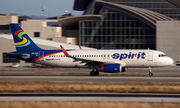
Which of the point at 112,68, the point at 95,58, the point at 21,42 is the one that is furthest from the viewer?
the point at 21,42

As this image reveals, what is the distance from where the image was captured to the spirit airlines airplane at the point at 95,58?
3397cm

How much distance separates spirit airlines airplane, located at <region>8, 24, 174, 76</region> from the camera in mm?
33969

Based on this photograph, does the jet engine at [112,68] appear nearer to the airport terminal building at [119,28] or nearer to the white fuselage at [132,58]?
the white fuselage at [132,58]

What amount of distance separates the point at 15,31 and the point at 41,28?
173ft

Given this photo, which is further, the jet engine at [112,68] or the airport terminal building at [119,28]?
the airport terminal building at [119,28]

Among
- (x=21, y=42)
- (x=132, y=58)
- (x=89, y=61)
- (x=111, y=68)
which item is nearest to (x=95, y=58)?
(x=89, y=61)

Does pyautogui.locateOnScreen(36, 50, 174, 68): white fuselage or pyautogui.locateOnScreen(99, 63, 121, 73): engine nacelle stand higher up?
pyautogui.locateOnScreen(36, 50, 174, 68): white fuselage

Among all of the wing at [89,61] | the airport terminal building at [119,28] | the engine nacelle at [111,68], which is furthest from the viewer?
the airport terminal building at [119,28]

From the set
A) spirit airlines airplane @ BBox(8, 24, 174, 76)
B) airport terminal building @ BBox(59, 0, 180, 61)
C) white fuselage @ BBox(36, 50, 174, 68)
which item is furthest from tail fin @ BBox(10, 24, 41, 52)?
airport terminal building @ BBox(59, 0, 180, 61)

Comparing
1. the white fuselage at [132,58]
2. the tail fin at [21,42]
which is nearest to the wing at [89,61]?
the white fuselage at [132,58]

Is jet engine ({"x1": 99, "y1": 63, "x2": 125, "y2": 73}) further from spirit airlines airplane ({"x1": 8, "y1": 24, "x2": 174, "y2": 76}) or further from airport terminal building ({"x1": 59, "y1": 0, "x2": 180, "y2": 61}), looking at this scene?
airport terminal building ({"x1": 59, "y1": 0, "x2": 180, "y2": 61})

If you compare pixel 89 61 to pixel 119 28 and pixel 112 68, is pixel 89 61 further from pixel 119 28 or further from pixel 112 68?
pixel 119 28

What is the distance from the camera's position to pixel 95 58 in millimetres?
35625

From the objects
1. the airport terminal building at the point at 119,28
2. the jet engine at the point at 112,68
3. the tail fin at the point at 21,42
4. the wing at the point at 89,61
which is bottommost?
the jet engine at the point at 112,68
